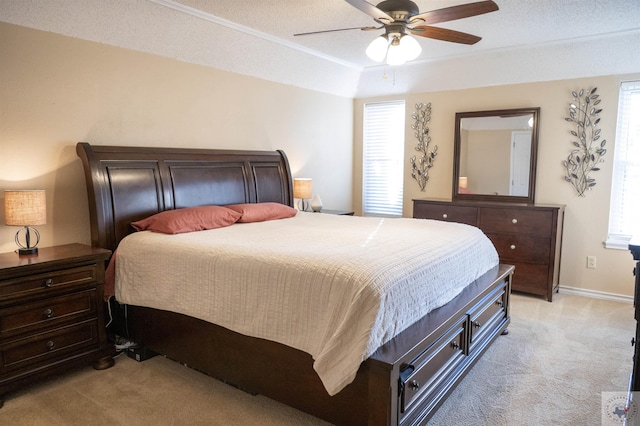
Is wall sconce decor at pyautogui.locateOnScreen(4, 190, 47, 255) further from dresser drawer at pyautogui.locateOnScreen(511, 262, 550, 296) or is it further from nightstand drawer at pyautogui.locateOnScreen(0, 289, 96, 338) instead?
dresser drawer at pyautogui.locateOnScreen(511, 262, 550, 296)

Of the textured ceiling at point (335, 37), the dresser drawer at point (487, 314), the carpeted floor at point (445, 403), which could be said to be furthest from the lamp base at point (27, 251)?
the dresser drawer at point (487, 314)

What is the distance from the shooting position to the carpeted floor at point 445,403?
2311 mm

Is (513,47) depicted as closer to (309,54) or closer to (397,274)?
(309,54)

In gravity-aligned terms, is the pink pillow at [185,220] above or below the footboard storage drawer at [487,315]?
above

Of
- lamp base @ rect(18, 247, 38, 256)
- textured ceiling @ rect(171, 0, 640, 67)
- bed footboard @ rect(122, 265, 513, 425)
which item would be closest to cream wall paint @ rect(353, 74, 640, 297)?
textured ceiling @ rect(171, 0, 640, 67)

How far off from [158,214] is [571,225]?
4.07 meters

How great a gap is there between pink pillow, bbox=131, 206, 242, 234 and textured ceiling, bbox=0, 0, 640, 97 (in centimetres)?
138

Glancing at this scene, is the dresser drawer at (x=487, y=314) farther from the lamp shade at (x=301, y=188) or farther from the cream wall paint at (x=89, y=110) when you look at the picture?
the cream wall paint at (x=89, y=110)

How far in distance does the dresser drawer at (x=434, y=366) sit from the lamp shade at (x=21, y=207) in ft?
7.69

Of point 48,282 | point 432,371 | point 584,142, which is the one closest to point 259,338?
point 432,371

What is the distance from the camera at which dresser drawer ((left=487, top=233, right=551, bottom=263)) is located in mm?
4285

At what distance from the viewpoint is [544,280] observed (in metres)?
4.31

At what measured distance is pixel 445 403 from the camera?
2461mm

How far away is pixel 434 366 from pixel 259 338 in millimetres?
933
